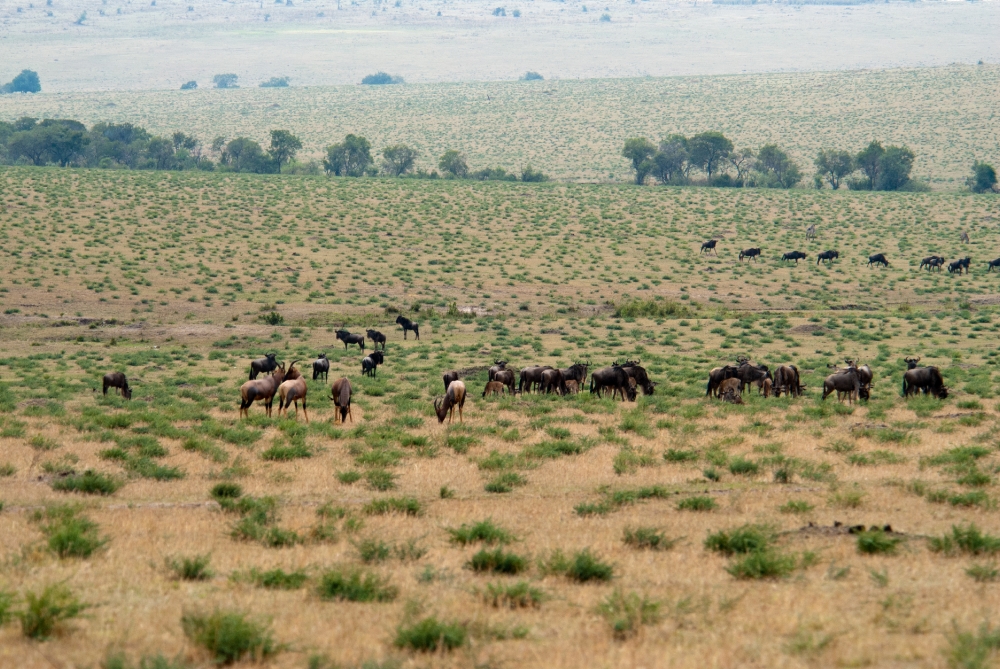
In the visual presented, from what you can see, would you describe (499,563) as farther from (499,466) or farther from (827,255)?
(827,255)

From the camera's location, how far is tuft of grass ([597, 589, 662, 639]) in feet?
28.1

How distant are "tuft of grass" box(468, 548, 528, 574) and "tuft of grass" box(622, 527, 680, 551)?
165cm

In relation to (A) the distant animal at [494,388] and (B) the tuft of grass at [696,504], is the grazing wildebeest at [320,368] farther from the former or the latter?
(B) the tuft of grass at [696,504]

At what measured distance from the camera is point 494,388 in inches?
1103

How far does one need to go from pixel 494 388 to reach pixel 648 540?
53.5ft

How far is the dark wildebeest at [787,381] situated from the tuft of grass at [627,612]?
764 inches

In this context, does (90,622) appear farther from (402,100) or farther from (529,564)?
(402,100)

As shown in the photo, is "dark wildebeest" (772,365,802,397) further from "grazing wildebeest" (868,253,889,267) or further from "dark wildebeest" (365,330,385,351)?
"grazing wildebeest" (868,253,889,267)

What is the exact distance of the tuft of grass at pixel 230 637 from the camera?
789 cm

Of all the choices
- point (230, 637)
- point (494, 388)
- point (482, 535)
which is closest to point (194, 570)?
point (230, 637)

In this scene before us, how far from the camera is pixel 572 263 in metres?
65.2

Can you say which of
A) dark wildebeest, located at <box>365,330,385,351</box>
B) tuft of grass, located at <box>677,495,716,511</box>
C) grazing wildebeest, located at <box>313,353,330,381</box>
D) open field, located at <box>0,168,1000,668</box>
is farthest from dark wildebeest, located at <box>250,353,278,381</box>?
tuft of grass, located at <box>677,495,716,511</box>

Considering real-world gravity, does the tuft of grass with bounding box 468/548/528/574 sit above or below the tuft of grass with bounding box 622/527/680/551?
above

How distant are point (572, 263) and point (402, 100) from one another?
106010 millimetres
